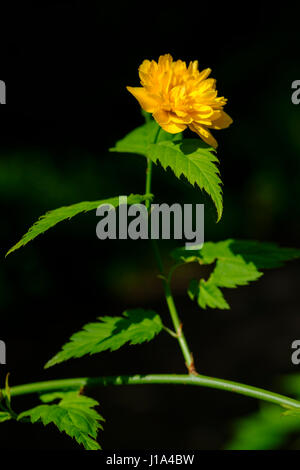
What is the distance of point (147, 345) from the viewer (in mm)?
3846

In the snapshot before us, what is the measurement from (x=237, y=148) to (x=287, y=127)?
1.55ft

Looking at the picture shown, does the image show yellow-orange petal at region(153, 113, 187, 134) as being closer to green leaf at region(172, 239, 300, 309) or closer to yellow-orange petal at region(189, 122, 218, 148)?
yellow-orange petal at region(189, 122, 218, 148)

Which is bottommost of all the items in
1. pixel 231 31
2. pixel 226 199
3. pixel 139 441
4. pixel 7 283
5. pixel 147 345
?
pixel 139 441

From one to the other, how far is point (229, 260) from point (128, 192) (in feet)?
10.4

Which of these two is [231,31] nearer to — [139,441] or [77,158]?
[77,158]

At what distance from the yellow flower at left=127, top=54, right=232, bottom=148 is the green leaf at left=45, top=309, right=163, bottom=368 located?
321 mm

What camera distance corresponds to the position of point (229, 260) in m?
1.03

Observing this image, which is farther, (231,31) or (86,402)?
(231,31)

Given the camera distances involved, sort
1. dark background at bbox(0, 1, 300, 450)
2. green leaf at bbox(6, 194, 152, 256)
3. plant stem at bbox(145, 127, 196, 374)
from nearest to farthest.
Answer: green leaf at bbox(6, 194, 152, 256) < plant stem at bbox(145, 127, 196, 374) < dark background at bbox(0, 1, 300, 450)

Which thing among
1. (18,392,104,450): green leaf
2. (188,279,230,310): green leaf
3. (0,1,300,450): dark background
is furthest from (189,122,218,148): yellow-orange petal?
(0,1,300,450): dark background

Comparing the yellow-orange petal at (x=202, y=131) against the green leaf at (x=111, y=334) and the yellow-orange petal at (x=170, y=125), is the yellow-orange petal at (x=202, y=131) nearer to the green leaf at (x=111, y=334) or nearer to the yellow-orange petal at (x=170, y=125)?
the yellow-orange petal at (x=170, y=125)

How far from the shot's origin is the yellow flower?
0.86 m

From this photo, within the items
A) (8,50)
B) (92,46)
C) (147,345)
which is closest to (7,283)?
(147,345)
